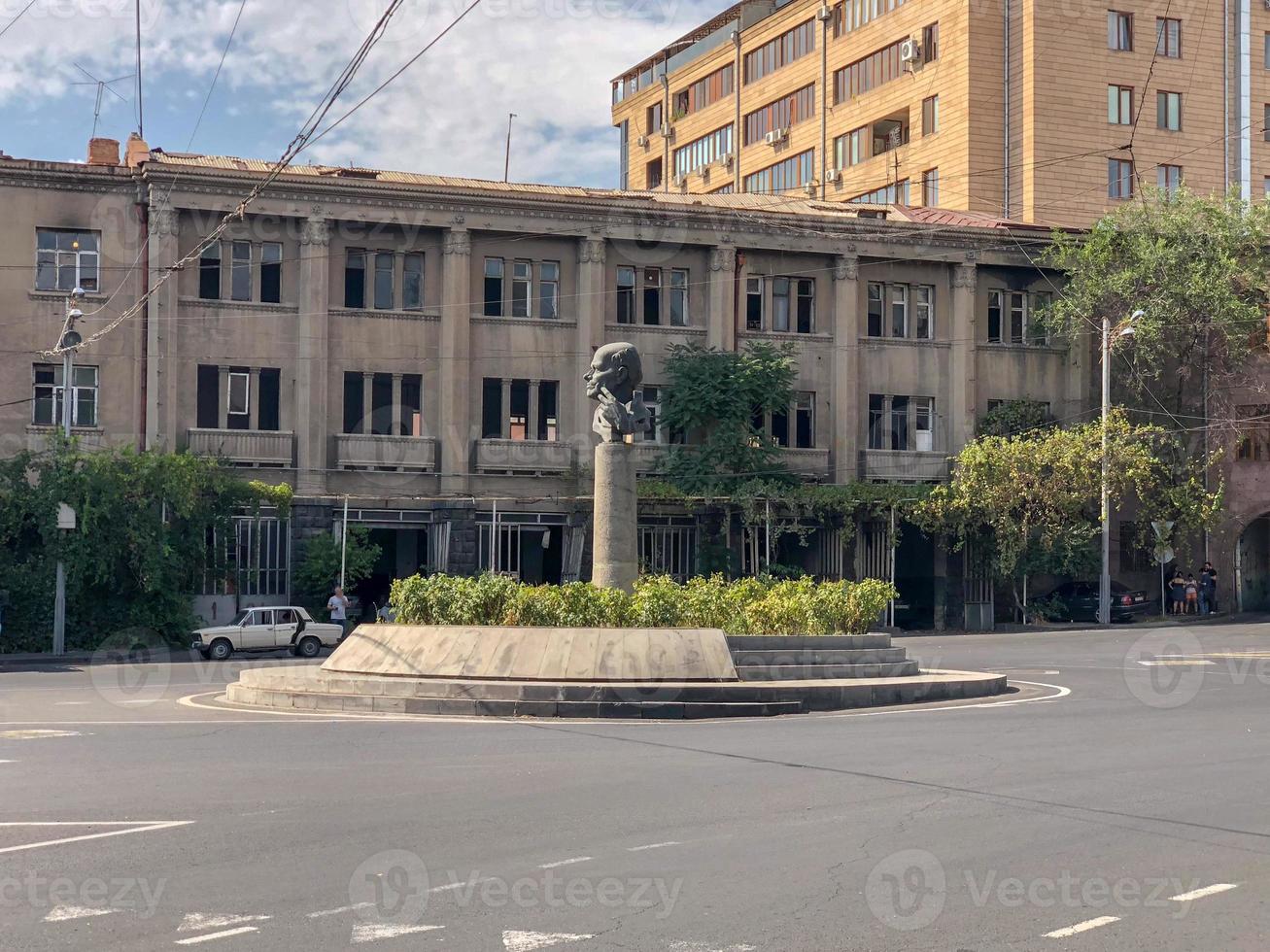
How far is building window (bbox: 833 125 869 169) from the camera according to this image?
61625mm

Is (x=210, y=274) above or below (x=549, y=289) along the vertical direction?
below

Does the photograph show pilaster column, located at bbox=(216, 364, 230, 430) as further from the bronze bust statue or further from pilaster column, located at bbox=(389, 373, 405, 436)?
the bronze bust statue

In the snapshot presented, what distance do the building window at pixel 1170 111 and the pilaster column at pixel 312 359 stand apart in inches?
1281

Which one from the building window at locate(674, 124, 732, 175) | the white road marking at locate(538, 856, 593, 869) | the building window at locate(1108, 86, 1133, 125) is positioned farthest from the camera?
the building window at locate(674, 124, 732, 175)

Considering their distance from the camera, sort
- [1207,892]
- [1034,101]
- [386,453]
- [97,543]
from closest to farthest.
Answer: [1207,892]
[97,543]
[386,453]
[1034,101]

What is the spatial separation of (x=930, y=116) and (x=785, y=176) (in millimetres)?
9190

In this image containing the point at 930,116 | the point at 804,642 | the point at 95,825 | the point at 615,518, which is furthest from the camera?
the point at 930,116

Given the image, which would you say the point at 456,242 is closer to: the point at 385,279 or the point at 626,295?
the point at 385,279

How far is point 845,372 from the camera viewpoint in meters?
45.9

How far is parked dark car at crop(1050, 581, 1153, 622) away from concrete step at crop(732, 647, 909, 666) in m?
23.9

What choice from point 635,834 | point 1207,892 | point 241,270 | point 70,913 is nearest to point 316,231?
point 241,270

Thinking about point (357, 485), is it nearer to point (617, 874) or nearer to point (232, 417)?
point (232, 417)

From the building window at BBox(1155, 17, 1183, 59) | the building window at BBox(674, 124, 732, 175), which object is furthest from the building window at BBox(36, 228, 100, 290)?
the building window at BBox(1155, 17, 1183, 59)

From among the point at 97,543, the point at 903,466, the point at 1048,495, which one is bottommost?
the point at 97,543
